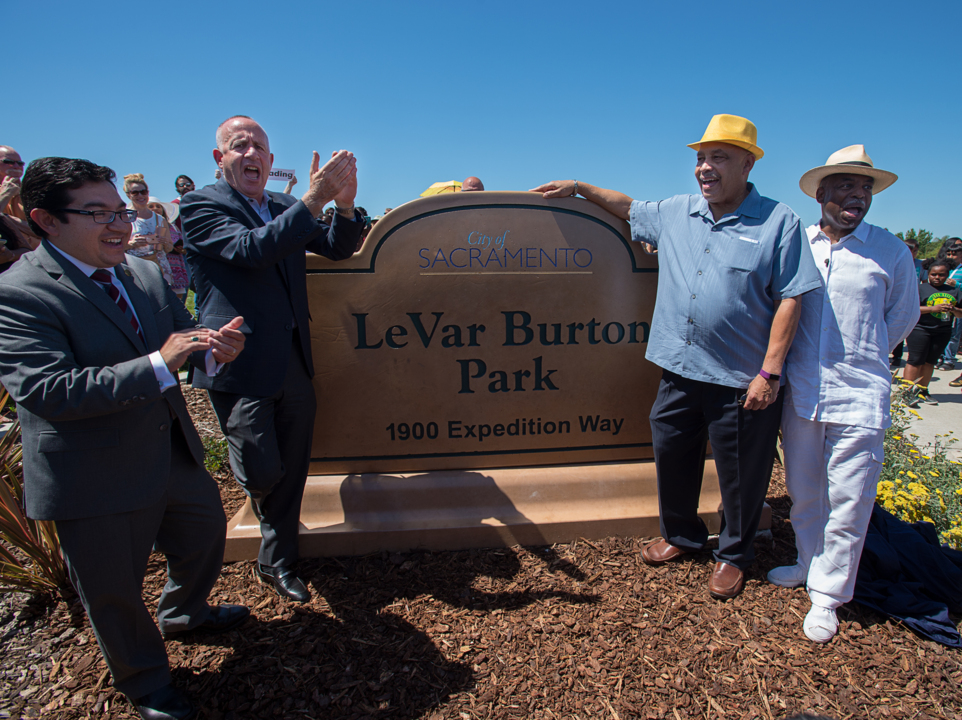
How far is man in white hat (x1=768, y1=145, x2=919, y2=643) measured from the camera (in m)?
2.32

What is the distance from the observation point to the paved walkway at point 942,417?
5176 mm

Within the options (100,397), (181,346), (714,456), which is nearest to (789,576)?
(714,456)

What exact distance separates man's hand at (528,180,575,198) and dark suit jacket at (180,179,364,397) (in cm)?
125

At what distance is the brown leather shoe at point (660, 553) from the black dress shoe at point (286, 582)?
5.59 ft

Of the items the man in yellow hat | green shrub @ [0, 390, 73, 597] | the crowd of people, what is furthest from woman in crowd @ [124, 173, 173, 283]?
the man in yellow hat

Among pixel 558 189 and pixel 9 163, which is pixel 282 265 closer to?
pixel 558 189

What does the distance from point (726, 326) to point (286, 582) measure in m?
2.36

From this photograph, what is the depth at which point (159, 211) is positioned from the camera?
6.59 m

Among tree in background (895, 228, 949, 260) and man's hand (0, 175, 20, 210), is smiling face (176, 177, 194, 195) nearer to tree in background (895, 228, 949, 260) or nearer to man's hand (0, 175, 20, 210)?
man's hand (0, 175, 20, 210)

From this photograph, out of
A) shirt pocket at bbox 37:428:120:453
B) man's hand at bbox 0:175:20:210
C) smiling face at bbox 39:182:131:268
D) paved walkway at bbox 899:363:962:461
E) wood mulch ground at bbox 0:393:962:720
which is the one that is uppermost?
man's hand at bbox 0:175:20:210

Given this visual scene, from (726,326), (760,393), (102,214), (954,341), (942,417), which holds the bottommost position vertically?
(942,417)

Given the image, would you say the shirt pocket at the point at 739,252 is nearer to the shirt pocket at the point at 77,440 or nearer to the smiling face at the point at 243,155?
the smiling face at the point at 243,155

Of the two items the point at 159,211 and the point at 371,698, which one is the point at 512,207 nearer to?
the point at 371,698

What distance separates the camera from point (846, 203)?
2.37m
